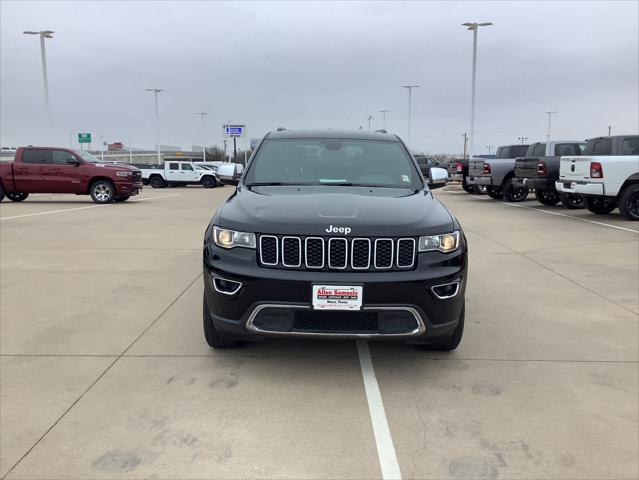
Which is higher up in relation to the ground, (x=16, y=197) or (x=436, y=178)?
(x=436, y=178)

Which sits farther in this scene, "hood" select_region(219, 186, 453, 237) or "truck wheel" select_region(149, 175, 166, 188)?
"truck wheel" select_region(149, 175, 166, 188)

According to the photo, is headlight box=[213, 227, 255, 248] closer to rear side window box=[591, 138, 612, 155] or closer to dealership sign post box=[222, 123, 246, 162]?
rear side window box=[591, 138, 612, 155]

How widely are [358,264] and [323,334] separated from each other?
19.3 inches

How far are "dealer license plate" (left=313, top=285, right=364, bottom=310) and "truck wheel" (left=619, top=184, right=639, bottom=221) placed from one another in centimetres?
1146

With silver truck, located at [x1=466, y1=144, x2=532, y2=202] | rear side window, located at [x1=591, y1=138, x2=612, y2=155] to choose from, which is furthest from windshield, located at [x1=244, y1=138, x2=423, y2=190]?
silver truck, located at [x1=466, y1=144, x2=532, y2=202]

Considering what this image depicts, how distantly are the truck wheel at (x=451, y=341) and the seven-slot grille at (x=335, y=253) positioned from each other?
0.79 meters

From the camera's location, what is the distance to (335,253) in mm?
3451

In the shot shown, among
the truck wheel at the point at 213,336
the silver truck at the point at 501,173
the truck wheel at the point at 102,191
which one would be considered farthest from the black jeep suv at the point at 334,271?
the silver truck at the point at 501,173

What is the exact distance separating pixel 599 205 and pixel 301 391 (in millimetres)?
13401

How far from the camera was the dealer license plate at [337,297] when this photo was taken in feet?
11.0

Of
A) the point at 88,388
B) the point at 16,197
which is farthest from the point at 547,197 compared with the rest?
the point at 16,197

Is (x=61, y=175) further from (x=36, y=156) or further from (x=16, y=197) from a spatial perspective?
(x=16, y=197)

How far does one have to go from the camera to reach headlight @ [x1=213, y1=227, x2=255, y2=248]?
352 cm

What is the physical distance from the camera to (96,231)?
421 inches
